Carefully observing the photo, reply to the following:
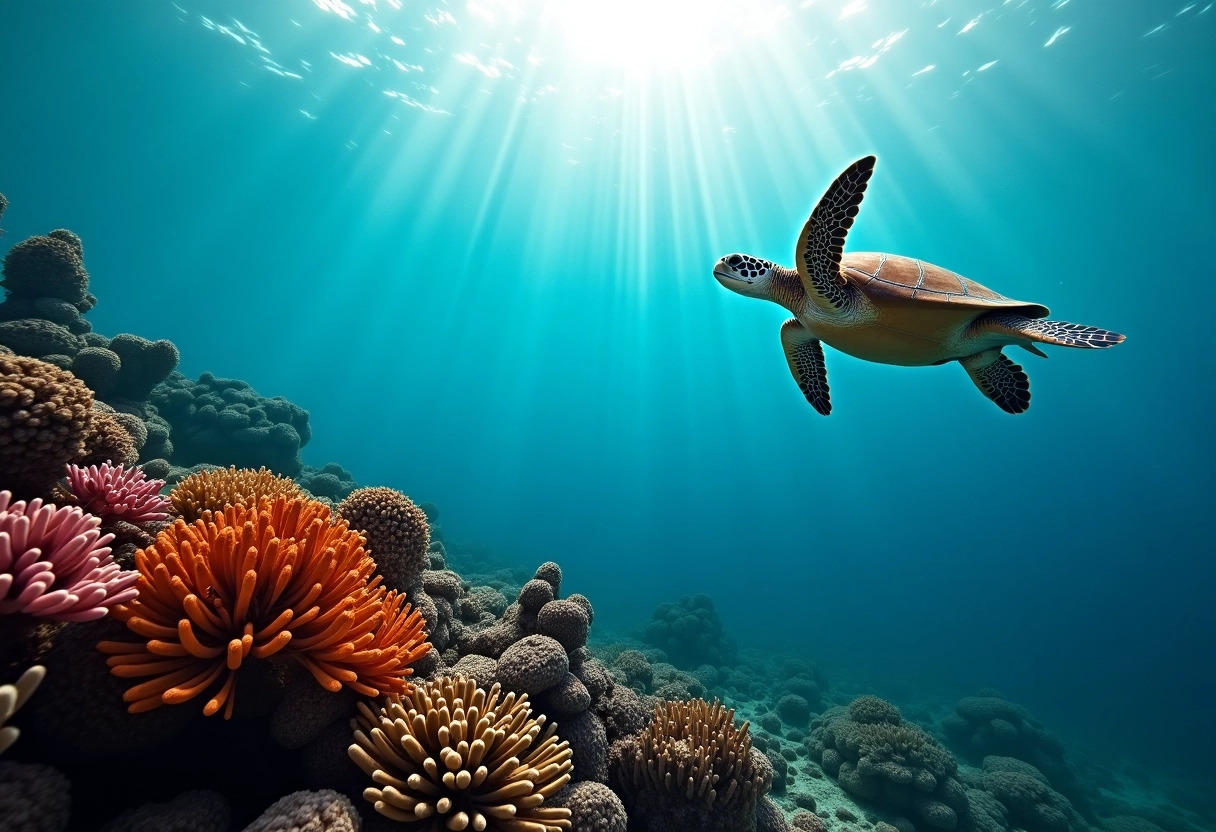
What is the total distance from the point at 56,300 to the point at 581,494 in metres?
95.0

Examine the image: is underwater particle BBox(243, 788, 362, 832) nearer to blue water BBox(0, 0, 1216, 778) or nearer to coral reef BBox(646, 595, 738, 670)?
coral reef BBox(646, 595, 738, 670)

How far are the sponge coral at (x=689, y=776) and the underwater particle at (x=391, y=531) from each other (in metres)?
2.39

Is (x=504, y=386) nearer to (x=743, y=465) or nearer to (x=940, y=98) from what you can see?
(x=743, y=465)

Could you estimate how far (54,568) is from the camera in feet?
5.16

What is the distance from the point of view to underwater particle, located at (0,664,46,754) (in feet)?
3.44

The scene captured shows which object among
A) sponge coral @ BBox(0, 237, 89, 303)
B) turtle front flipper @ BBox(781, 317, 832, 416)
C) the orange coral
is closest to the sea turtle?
turtle front flipper @ BBox(781, 317, 832, 416)

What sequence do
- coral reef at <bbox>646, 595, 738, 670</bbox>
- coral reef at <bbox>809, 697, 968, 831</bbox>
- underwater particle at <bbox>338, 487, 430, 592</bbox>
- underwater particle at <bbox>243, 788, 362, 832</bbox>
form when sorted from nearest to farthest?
underwater particle at <bbox>243, 788, 362, 832</bbox>
underwater particle at <bbox>338, 487, 430, 592</bbox>
coral reef at <bbox>809, 697, 968, 831</bbox>
coral reef at <bbox>646, 595, 738, 670</bbox>

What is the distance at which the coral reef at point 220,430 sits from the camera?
11.8 metres

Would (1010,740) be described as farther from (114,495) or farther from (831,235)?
(114,495)

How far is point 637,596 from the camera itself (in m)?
44.5

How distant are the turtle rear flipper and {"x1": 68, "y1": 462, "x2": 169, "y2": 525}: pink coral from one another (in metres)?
6.87

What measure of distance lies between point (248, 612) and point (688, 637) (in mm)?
20470

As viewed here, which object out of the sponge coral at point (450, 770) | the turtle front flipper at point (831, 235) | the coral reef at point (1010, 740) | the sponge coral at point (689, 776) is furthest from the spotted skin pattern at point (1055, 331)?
the coral reef at point (1010, 740)

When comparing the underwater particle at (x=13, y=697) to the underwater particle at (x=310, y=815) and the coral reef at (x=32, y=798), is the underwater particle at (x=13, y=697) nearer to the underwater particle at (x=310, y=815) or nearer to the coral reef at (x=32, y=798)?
the coral reef at (x=32, y=798)
